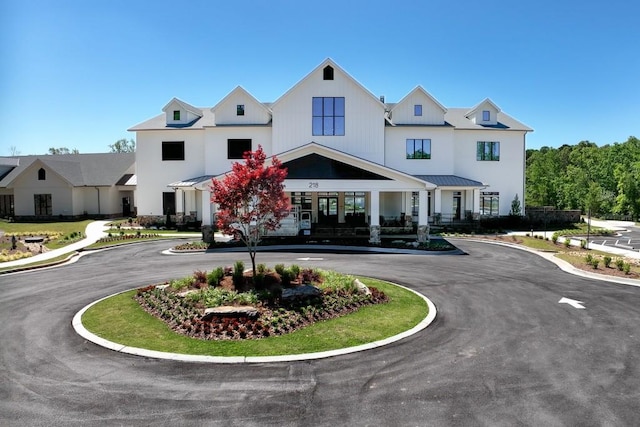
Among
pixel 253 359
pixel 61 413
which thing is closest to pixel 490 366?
pixel 253 359

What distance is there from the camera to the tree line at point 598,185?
5522 cm

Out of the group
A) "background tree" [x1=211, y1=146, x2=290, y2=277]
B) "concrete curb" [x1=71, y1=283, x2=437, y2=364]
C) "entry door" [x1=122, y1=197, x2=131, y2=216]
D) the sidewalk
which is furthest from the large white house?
"concrete curb" [x1=71, y1=283, x2=437, y2=364]

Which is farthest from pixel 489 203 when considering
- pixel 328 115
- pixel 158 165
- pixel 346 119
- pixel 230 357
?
pixel 230 357

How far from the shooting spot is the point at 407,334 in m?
10.3

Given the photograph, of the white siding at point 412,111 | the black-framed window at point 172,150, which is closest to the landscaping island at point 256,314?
the white siding at point 412,111

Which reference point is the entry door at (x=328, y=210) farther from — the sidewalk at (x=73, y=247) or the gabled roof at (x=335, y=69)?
the sidewalk at (x=73, y=247)

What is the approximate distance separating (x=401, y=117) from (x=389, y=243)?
1564 cm

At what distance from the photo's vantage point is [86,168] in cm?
5153

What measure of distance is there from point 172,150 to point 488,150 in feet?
100

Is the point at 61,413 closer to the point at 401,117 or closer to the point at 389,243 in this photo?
the point at 389,243

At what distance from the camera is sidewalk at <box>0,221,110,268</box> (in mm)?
22041

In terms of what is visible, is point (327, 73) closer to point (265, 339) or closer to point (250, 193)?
point (250, 193)

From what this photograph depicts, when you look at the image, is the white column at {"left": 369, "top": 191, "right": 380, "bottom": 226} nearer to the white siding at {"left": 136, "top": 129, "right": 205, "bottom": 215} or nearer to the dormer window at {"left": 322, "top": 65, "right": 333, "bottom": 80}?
the dormer window at {"left": 322, "top": 65, "right": 333, "bottom": 80}

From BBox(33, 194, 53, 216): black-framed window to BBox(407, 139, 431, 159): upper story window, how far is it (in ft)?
130
